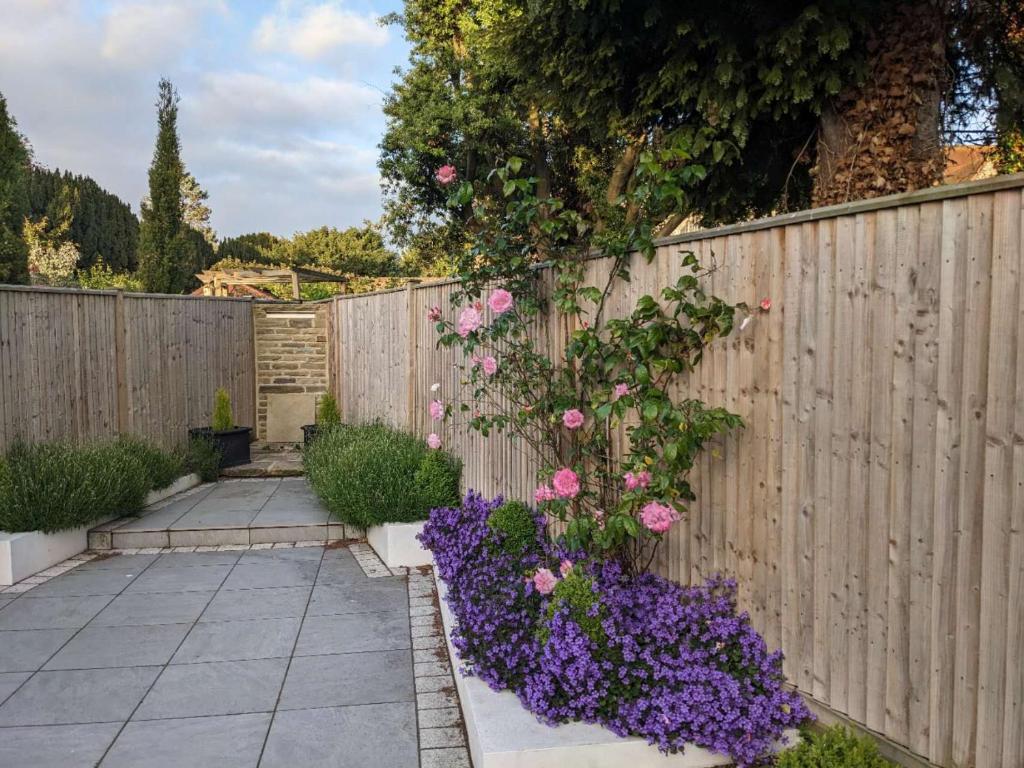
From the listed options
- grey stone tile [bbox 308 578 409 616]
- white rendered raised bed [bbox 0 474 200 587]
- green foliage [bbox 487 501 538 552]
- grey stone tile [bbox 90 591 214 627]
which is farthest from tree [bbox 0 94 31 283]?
green foliage [bbox 487 501 538 552]

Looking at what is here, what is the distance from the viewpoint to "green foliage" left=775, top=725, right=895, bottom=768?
7.40 ft

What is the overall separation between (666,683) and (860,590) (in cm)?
78

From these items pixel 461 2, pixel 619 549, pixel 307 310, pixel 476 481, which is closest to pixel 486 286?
pixel 476 481

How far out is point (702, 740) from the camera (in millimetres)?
2535

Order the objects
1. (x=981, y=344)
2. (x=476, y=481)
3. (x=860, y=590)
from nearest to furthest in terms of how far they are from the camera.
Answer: (x=981, y=344)
(x=860, y=590)
(x=476, y=481)

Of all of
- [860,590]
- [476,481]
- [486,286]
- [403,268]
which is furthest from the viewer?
[403,268]

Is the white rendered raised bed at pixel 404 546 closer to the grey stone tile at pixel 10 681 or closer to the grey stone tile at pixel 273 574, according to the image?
the grey stone tile at pixel 273 574

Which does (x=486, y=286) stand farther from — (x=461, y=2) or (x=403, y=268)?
(x=403, y=268)

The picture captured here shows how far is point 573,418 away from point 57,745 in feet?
8.18

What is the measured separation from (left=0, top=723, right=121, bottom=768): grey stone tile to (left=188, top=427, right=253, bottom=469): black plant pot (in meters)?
5.25

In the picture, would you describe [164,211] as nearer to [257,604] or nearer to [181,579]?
[181,579]

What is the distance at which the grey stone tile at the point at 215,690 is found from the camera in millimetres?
3143

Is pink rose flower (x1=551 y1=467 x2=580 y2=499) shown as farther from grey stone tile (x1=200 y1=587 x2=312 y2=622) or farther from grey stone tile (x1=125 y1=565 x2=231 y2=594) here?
grey stone tile (x1=125 y1=565 x2=231 y2=594)

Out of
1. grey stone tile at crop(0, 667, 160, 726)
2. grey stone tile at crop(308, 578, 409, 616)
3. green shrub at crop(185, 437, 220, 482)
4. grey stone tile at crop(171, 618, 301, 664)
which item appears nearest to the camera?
grey stone tile at crop(0, 667, 160, 726)
